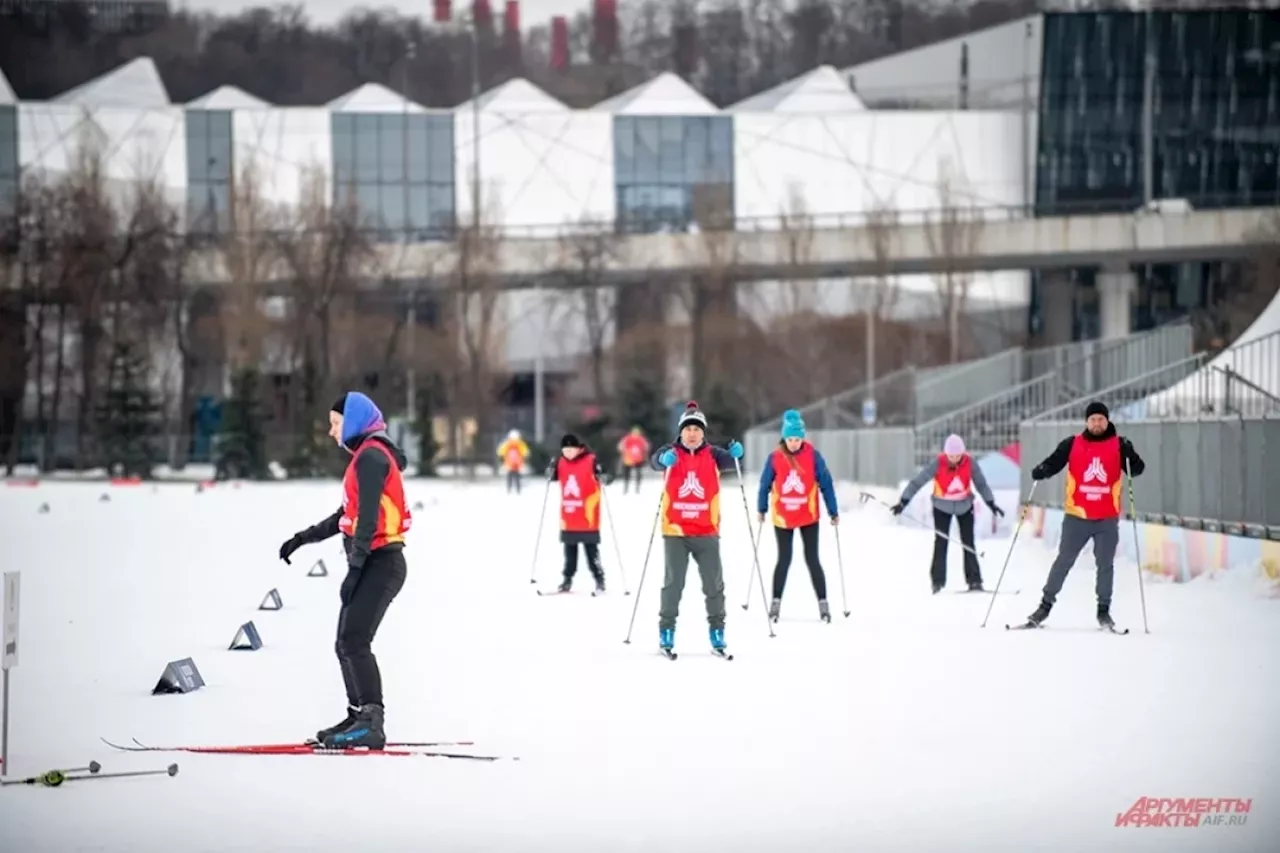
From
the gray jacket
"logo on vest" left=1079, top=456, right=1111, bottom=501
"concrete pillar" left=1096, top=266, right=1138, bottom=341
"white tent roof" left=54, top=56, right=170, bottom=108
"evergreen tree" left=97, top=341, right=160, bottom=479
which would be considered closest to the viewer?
"logo on vest" left=1079, top=456, right=1111, bottom=501

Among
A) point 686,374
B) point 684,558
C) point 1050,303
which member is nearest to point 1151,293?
point 1050,303

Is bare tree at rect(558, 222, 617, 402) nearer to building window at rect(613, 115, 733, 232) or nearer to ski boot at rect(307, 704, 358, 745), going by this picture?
building window at rect(613, 115, 733, 232)

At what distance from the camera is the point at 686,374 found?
3157 inches

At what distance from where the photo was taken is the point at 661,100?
86.5m

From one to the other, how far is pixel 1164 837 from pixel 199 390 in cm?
7391

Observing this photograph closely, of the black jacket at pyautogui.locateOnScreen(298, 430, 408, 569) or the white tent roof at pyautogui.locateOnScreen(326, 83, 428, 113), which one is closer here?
the black jacket at pyautogui.locateOnScreen(298, 430, 408, 569)

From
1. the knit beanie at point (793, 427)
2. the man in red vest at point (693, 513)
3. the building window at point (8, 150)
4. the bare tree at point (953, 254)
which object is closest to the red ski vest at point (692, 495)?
the man in red vest at point (693, 513)

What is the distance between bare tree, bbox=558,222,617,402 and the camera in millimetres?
79000

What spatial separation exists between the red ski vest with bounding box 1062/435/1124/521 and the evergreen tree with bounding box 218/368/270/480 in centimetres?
5567

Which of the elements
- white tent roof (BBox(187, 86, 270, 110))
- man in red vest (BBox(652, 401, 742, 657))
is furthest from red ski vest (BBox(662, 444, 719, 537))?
white tent roof (BBox(187, 86, 270, 110))

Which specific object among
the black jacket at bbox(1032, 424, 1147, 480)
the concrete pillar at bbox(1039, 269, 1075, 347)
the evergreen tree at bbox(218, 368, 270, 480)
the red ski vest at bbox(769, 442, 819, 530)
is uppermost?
the concrete pillar at bbox(1039, 269, 1075, 347)

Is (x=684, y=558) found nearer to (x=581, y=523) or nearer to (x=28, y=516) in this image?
(x=581, y=523)

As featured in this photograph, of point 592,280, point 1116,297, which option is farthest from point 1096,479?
point 592,280

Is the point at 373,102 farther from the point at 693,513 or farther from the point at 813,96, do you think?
the point at 693,513
